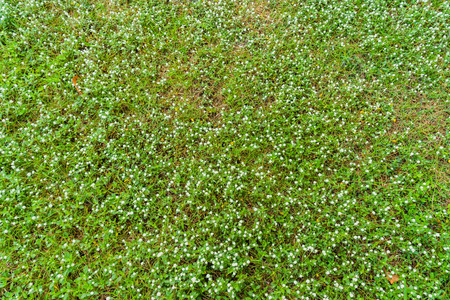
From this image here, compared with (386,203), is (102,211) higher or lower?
lower

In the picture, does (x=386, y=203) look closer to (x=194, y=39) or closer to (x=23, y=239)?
(x=194, y=39)

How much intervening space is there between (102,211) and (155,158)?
38.8 inches

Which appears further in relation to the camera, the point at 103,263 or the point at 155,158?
the point at 155,158

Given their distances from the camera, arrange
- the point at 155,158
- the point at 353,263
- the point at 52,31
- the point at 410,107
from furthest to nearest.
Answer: the point at 52,31, the point at 410,107, the point at 155,158, the point at 353,263

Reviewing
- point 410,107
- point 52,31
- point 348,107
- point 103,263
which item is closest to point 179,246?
point 103,263

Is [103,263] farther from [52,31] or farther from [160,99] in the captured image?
[52,31]

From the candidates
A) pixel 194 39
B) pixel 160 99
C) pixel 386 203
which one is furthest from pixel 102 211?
pixel 386 203

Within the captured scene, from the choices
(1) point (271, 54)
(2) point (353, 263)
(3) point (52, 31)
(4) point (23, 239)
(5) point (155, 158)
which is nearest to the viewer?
(2) point (353, 263)

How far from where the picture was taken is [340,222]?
3.30m

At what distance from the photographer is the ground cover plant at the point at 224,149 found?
307 cm

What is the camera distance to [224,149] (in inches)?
145

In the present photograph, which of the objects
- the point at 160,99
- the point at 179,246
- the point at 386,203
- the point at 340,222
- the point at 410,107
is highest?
the point at 410,107

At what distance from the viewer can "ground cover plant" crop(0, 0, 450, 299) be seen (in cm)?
307

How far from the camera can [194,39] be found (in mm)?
4434
